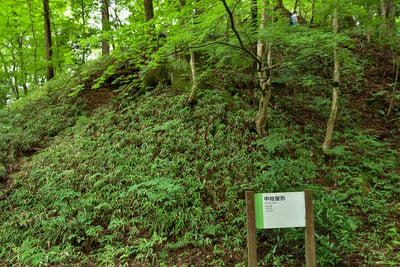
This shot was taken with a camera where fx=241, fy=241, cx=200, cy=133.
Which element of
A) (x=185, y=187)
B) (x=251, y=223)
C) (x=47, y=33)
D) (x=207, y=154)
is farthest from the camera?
(x=47, y=33)

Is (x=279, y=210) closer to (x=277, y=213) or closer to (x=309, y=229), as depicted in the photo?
(x=277, y=213)

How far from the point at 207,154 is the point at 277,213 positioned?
313cm

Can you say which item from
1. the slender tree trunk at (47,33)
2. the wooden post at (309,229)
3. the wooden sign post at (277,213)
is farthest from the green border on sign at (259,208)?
the slender tree trunk at (47,33)

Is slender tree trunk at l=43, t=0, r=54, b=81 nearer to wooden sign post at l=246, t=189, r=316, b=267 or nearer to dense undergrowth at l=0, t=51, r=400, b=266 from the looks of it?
dense undergrowth at l=0, t=51, r=400, b=266

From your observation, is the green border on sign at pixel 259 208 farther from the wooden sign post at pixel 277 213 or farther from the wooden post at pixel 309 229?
the wooden post at pixel 309 229

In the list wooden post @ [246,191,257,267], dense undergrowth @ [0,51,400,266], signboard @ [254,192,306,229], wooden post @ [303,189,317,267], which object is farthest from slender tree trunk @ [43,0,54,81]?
wooden post @ [303,189,317,267]

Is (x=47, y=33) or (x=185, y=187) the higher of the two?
(x=47, y=33)

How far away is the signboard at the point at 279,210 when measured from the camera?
3.01m

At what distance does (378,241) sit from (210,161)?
136 inches

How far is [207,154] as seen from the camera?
6.01 metres

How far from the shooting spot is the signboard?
301 centimetres

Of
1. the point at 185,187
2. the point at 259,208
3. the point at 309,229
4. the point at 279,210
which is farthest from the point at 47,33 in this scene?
the point at 309,229

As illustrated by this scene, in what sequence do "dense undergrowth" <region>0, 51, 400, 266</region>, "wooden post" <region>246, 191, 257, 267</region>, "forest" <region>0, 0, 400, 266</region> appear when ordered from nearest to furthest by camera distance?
"wooden post" <region>246, 191, 257, 267</region>, "dense undergrowth" <region>0, 51, 400, 266</region>, "forest" <region>0, 0, 400, 266</region>

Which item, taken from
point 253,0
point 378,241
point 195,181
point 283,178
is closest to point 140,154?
point 195,181
